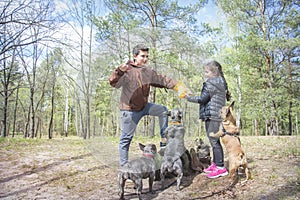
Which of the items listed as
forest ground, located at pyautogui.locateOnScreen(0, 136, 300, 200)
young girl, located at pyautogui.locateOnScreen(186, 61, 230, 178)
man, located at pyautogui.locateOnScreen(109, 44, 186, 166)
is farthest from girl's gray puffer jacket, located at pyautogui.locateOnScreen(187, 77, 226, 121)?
forest ground, located at pyautogui.locateOnScreen(0, 136, 300, 200)

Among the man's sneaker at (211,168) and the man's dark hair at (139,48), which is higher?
the man's dark hair at (139,48)

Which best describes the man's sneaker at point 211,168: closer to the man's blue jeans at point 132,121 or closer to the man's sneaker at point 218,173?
the man's sneaker at point 218,173

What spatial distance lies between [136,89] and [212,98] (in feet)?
3.50

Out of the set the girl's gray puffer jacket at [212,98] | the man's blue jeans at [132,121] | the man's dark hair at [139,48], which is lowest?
the man's blue jeans at [132,121]

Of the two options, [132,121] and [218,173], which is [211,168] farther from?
[132,121]

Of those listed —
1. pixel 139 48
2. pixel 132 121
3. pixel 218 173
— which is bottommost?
pixel 218 173

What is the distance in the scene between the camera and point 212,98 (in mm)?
3359

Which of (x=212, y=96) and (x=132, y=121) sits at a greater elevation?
(x=212, y=96)

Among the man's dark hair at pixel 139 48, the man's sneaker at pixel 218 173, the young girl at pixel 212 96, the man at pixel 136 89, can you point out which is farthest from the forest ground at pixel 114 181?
the man's dark hair at pixel 139 48

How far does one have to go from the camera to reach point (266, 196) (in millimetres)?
2924

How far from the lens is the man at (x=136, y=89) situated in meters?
2.98

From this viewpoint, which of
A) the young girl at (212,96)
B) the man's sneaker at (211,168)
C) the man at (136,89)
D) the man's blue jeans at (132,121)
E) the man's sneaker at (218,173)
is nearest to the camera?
the man at (136,89)

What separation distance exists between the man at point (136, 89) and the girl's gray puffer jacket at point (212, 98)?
1.05ft

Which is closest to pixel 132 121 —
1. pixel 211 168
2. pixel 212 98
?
pixel 212 98
